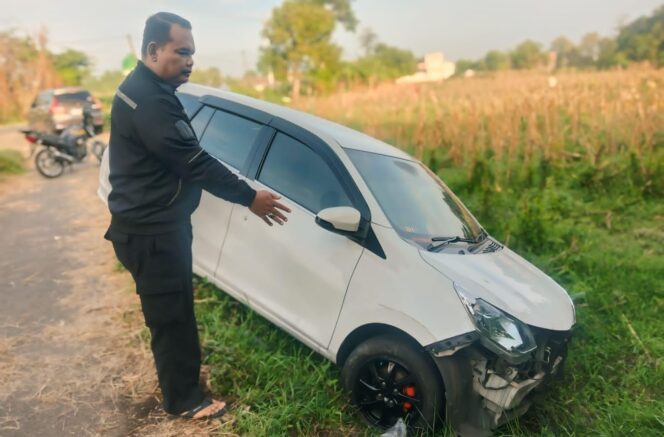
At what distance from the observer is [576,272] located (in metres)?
5.28

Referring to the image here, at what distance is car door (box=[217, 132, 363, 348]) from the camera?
10.1ft

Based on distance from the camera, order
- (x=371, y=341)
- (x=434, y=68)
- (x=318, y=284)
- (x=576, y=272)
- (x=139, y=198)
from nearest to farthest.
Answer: (x=139, y=198) → (x=371, y=341) → (x=318, y=284) → (x=576, y=272) → (x=434, y=68)

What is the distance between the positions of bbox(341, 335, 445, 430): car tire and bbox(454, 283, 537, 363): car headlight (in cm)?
32

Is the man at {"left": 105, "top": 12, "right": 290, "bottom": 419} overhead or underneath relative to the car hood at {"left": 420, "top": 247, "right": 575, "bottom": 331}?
overhead

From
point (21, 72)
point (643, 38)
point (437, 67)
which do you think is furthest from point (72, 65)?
point (643, 38)

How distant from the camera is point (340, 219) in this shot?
9.44ft

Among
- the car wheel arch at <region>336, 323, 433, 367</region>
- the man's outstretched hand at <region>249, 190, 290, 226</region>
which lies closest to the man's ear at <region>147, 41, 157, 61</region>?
the man's outstretched hand at <region>249, 190, 290, 226</region>

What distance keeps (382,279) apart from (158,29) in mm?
1689

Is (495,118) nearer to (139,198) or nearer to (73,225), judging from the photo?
(73,225)

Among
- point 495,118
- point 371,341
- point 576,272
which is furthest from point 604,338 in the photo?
point 495,118

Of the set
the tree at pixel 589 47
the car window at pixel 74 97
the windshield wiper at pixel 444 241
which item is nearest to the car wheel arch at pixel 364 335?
the windshield wiper at pixel 444 241

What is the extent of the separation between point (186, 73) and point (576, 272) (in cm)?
435

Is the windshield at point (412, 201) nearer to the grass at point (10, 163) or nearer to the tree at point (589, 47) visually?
the grass at point (10, 163)

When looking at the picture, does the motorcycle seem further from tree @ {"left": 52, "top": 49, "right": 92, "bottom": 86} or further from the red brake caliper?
tree @ {"left": 52, "top": 49, "right": 92, "bottom": 86}
